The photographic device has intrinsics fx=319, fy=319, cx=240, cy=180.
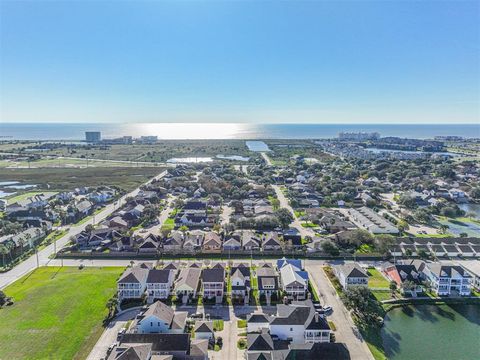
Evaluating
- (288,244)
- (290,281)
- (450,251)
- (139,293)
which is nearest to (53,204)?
(139,293)

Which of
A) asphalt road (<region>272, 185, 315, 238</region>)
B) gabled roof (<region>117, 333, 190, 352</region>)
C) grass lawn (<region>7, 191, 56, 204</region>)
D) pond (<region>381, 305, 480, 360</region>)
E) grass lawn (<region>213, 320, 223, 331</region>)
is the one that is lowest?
pond (<region>381, 305, 480, 360</region>)

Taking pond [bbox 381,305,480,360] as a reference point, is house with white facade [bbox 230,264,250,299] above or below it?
above

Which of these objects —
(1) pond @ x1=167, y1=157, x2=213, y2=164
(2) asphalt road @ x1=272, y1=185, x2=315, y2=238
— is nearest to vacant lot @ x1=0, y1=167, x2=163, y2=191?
(1) pond @ x1=167, y1=157, x2=213, y2=164

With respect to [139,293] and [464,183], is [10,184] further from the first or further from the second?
[464,183]

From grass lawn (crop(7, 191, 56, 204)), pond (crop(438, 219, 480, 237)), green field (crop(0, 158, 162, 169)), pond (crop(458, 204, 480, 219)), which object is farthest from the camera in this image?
green field (crop(0, 158, 162, 169))

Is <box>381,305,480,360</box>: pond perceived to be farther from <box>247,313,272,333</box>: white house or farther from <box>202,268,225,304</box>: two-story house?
→ <box>202,268,225,304</box>: two-story house

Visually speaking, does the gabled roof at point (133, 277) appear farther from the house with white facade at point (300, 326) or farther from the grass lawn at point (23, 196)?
the grass lawn at point (23, 196)

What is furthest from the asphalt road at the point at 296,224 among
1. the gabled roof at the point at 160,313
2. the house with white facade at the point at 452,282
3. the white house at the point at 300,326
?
the gabled roof at the point at 160,313
